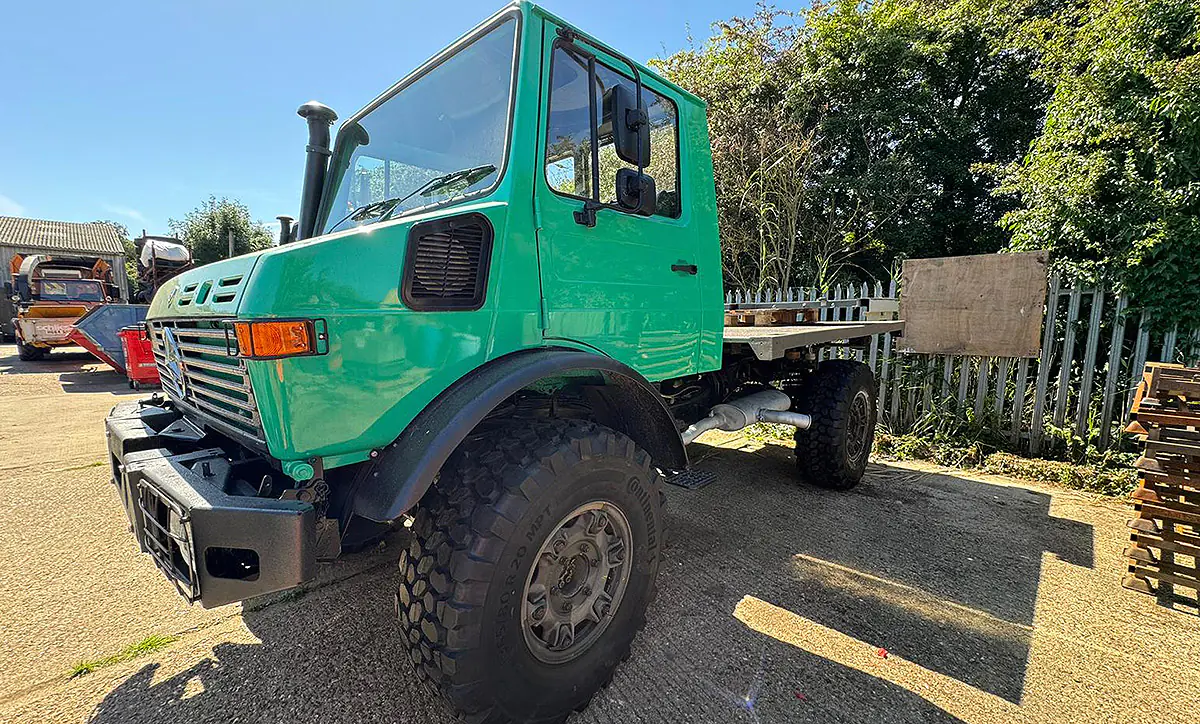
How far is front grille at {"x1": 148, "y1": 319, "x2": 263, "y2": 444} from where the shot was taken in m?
1.55

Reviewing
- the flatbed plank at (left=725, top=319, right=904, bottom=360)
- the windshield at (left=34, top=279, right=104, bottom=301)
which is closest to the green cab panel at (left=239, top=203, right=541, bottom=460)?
the flatbed plank at (left=725, top=319, right=904, bottom=360)

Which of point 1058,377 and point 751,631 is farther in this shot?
point 1058,377

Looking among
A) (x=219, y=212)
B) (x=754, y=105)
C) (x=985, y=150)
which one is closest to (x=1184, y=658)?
(x=754, y=105)

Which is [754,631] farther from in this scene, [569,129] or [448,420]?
[569,129]

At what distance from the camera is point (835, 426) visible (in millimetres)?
3807

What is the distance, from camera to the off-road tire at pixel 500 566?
1.51 m

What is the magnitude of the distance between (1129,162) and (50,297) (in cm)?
1892

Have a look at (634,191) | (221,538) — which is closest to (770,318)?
(634,191)

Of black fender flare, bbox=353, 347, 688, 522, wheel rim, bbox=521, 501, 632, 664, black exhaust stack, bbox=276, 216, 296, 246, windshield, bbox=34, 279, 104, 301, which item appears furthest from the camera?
windshield, bbox=34, 279, 104, 301

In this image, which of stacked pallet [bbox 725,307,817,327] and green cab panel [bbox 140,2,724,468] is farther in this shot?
stacked pallet [bbox 725,307,817,327]

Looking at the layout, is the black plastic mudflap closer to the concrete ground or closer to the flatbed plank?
the concrete ground

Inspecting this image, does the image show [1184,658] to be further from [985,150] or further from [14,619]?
[985,150]

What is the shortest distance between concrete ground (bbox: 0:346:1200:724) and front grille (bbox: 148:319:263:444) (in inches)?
40.2

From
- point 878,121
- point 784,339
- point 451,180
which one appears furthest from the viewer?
point 878,121
